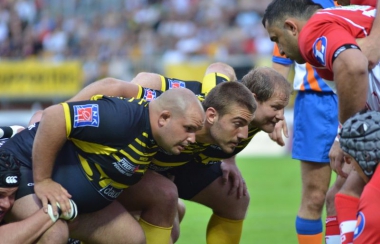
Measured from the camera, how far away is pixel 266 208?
10.2 meters

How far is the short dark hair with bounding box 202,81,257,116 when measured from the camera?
5.31 meters

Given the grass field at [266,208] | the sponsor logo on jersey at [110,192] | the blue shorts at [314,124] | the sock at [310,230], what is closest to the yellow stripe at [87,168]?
the sponsor logo on jersey at [110,192]

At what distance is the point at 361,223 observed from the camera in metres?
4.02

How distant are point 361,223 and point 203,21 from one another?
16353 mm

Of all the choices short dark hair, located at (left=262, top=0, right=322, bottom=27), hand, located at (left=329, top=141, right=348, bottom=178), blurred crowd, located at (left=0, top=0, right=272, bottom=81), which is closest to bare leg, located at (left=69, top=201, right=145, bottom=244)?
hand, located at (left=329, top=141, right=348, bottom=178)

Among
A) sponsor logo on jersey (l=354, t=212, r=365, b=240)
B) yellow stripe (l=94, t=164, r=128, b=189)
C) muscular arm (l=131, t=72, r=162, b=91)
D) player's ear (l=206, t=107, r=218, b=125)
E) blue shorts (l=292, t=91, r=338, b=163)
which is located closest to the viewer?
sponsor logo on jersey (l=354, t=212, r=365, b=240)

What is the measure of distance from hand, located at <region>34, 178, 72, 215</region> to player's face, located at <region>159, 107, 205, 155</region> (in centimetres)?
75

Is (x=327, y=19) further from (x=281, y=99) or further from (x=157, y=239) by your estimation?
(x=157, y=239)

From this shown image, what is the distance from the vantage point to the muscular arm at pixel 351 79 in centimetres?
439

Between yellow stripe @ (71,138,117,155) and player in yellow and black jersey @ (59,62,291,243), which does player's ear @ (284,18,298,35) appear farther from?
yellow stripe @ (71,138,117,155)

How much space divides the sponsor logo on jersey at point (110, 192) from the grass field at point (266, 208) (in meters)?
2.57

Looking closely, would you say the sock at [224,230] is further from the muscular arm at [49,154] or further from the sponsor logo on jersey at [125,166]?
the muscular arm at [49,154]

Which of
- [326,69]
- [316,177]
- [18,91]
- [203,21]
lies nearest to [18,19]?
[18,91]

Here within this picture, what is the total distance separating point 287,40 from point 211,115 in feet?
2.38
